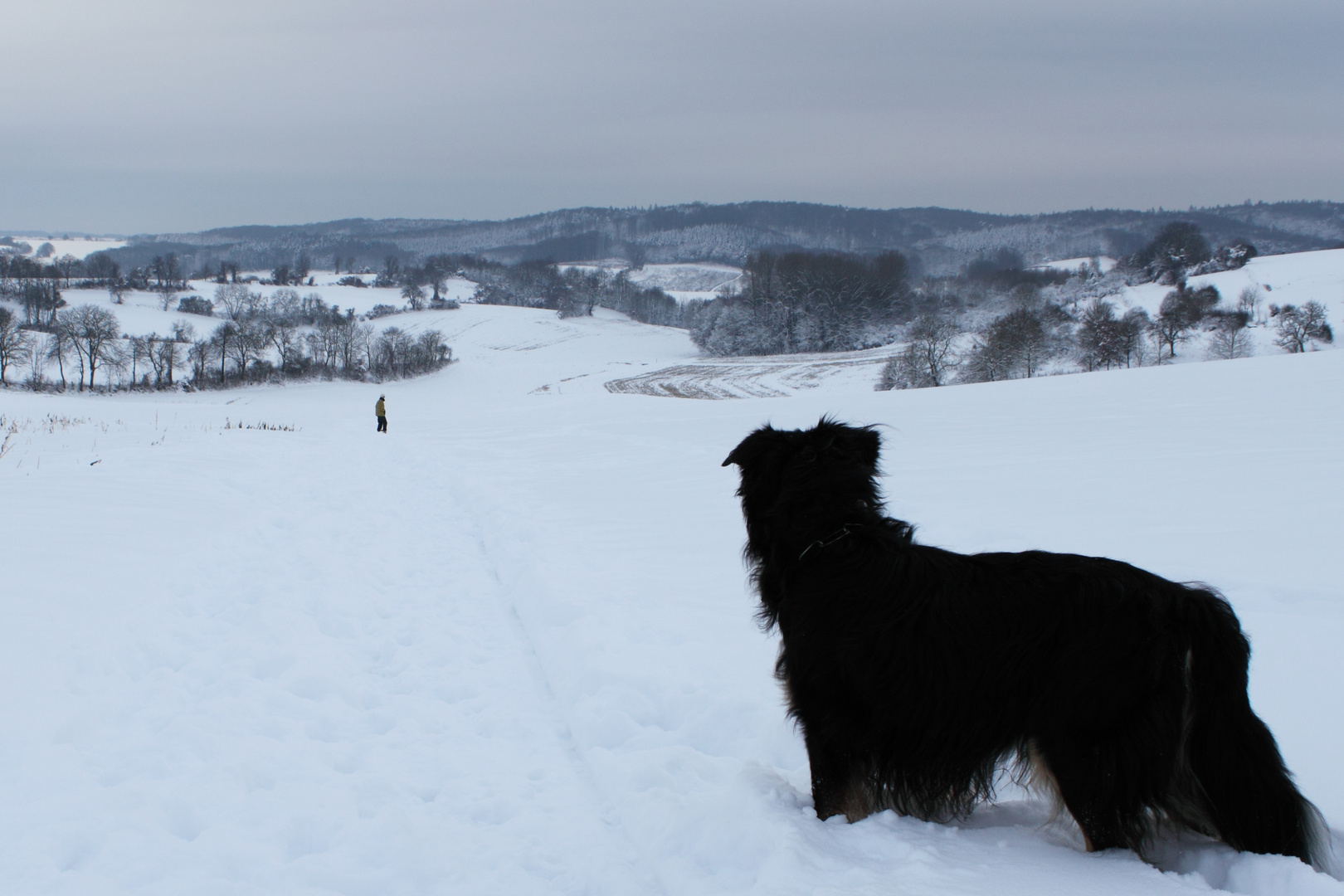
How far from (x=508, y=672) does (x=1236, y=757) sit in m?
3.77

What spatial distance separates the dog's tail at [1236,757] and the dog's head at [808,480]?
1.12 meters

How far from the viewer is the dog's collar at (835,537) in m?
2.76

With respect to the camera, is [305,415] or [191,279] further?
[191,279]

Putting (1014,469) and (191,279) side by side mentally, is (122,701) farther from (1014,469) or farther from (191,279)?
(191,279)

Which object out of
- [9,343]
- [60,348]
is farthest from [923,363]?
[9,343]

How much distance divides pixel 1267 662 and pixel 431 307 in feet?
411

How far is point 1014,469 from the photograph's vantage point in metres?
9.94

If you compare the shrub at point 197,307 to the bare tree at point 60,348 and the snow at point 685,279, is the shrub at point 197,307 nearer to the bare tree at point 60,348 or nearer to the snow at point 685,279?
the bare tree at point 60,348

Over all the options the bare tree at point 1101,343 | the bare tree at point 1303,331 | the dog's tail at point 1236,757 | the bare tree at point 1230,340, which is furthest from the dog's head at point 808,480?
the bare tree at point 1303,331

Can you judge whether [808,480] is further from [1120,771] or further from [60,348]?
[60,348]

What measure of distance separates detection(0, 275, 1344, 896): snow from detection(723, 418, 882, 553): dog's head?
1.13 metres

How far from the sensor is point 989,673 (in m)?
2.38

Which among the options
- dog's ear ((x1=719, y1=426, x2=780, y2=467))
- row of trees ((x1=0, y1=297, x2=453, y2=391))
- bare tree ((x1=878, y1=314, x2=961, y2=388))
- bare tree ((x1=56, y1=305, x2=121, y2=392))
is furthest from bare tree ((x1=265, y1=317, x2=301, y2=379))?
dog's ear ((x1=719, y1=426, x2=780, y2=467))

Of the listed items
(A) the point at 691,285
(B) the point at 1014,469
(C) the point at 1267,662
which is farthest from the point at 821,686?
(A) the point at 691,285
